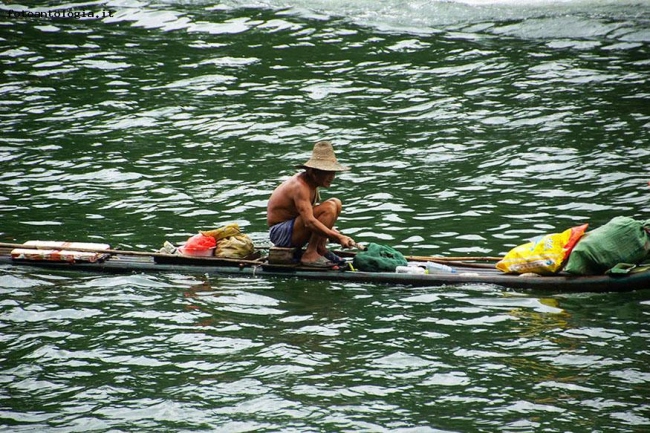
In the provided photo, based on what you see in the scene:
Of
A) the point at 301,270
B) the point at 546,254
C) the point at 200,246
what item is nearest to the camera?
the point at 546,254

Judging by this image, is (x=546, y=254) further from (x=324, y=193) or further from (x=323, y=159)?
(x=324, y=193)

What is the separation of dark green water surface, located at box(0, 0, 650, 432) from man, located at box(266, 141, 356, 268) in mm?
507

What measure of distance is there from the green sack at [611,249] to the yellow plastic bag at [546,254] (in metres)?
0.11

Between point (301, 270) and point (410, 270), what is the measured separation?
1260mm

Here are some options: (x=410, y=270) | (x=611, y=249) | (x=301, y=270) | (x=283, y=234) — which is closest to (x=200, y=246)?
(x=283, y=234)

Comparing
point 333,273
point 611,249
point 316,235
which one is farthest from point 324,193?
point 611,249

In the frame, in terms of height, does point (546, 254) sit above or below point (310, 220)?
below

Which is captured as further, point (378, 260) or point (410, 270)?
point (378, 260)

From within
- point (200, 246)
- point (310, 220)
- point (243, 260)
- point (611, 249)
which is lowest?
point (243, 260)

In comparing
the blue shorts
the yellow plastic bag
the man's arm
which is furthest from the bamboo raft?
the man's arm

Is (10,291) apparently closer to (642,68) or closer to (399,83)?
(399,83)

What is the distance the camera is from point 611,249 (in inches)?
397

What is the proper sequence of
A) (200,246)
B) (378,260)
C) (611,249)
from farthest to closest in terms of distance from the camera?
(200,246) < (378,260) < (611,249)

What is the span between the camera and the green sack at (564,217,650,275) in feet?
33.0
